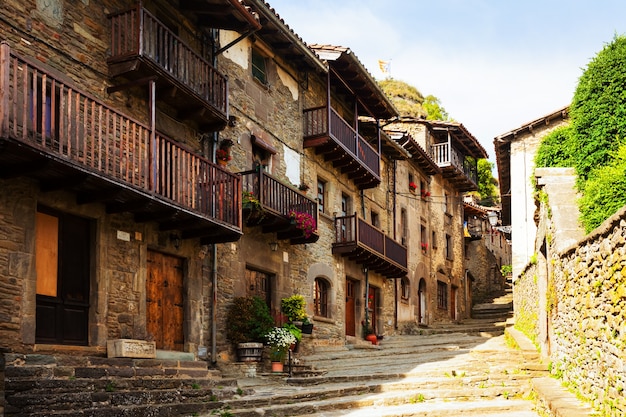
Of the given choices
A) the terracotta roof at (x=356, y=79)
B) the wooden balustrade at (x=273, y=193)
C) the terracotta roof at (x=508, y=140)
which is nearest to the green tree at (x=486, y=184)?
the terracotta roof at (x=508, y=140)

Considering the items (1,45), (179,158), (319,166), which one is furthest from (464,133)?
(1,45)

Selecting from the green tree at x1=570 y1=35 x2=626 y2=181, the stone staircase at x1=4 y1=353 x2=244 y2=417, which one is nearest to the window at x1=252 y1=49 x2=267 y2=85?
the green tree at x1=570 y1=35 x2=626 y2=181

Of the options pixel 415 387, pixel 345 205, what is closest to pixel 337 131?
pixel 345 205

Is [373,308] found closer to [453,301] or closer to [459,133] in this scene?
[453,301]

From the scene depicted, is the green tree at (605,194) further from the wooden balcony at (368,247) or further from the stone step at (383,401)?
the wooden balcony at (368,247)

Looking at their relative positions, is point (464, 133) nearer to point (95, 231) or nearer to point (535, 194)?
point (535, 194)

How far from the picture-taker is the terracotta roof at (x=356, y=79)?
2036 centimetres

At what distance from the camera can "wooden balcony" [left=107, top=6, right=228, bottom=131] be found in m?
12.5

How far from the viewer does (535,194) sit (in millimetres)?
16281

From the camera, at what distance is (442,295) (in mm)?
33031

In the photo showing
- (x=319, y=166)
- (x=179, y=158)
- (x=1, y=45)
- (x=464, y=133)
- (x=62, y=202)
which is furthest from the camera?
(x=464, y=133)

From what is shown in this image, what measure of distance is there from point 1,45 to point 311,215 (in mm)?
10244

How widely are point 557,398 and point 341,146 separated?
1144 centimetres

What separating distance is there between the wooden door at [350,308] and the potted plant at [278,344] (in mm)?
7379
